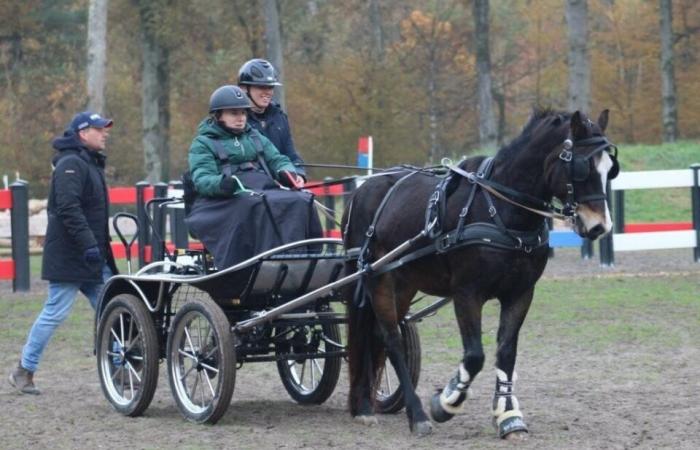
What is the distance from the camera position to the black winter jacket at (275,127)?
28.0ft

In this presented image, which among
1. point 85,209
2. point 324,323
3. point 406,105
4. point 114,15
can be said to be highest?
point 114,15

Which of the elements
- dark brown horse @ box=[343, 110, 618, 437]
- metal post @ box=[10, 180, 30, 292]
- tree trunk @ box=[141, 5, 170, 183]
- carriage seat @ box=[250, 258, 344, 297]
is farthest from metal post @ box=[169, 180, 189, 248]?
tree trunk @ box=[141, 5, 170, 183]

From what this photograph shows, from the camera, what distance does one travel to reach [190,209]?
8000mm

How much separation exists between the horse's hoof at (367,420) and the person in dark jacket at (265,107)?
1605 mm

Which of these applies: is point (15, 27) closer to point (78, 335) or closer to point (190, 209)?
point (78, 335)

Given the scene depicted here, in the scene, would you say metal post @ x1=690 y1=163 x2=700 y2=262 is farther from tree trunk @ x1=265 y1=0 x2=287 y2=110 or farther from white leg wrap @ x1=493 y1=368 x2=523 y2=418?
tree trunk @ x1=265 y1=0 x2=287 y2=110

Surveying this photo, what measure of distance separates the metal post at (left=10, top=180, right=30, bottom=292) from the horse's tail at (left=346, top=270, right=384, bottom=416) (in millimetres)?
9154

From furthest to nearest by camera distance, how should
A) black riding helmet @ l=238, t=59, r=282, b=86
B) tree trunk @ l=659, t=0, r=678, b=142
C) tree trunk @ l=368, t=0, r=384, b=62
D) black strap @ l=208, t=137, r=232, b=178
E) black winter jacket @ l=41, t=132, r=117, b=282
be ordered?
tree trunk @ l=368, t=0, r=384, b=62
tree trunk @ l=659, t=0, r=678, b=142
black winter jacket @ l=41, t=132, r=117, b=282
black riding helmet @ l=238, t=59, r=282, b=86
black strap @ l=208, t=137, r=232, b=178

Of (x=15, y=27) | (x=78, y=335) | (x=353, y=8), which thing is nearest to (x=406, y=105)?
(x=353, y=8)

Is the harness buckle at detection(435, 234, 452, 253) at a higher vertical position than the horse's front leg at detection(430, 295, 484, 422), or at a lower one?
higher

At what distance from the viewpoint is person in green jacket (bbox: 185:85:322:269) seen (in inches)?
300

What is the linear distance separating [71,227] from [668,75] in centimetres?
2797

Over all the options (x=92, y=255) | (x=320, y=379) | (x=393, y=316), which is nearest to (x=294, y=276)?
(x=393, y=316)

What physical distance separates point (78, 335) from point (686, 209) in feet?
51.9
